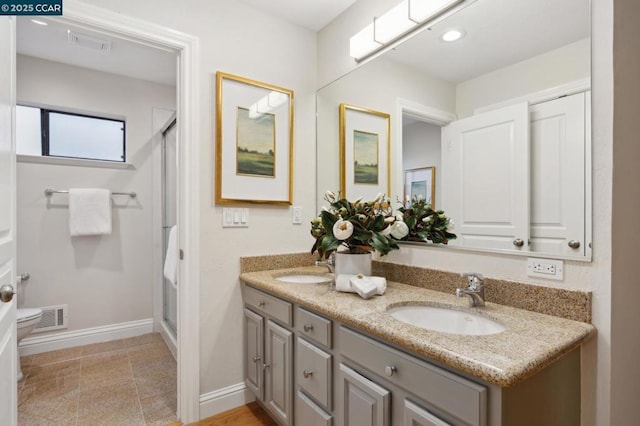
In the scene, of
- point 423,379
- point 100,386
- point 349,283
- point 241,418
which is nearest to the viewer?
point 423,379

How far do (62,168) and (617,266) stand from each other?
3640mm

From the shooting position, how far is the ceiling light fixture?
1556 millimetres

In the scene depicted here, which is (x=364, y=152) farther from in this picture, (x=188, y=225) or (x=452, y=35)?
(x=188, y=225)

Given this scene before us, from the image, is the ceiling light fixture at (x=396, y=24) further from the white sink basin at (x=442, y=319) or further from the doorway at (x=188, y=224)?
the white sink basin at (x=442, y=319)

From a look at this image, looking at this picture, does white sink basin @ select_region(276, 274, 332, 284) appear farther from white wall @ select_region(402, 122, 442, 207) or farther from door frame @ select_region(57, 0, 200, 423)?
white wall @ select_region(402, 122, 442, 207)

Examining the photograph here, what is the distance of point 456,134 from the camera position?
1.49 metres

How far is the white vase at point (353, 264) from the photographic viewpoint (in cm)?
161

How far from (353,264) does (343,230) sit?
7.5 inches

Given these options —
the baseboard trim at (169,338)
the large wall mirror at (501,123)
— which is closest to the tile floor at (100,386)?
the baseboard trim at (169,338)

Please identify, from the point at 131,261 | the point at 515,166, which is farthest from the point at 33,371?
the point at 515,166

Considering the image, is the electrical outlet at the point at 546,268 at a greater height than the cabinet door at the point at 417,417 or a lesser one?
greater

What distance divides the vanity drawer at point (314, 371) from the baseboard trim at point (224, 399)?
68 centimetres

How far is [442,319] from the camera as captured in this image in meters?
1.30

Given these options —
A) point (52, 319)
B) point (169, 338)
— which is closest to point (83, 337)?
point (52, 319)
